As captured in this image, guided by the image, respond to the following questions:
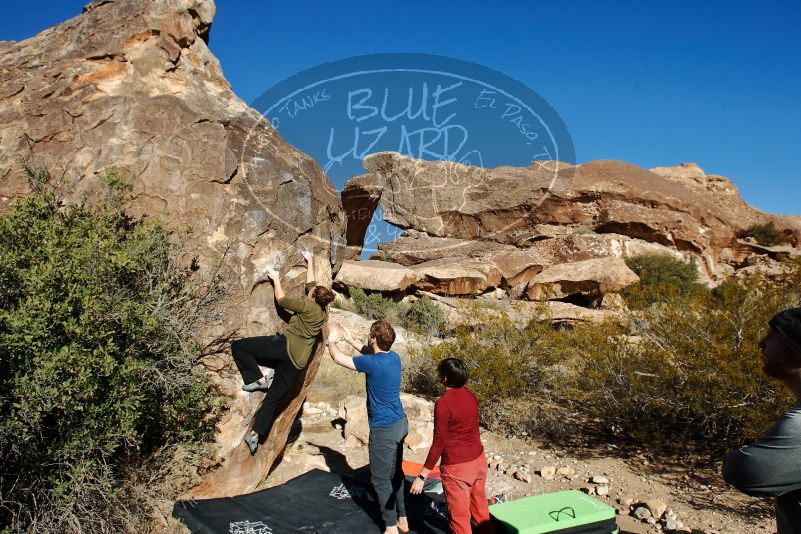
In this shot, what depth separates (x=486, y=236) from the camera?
70.6 feet

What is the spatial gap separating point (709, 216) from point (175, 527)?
77.5 ft

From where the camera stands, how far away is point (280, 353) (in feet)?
14.1

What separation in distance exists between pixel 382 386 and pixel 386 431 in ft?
1.00

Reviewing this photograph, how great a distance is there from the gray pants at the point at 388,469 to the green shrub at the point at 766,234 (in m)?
24.5

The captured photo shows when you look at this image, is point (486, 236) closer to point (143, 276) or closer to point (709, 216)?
point (709, 216)

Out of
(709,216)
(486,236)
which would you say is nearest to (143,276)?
(486,236)

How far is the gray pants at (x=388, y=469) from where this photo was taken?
373cm

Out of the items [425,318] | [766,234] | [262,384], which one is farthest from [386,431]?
[766,234]

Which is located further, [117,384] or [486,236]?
[486,236]

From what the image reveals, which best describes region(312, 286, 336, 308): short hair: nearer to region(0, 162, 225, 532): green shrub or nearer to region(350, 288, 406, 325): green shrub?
region(0, 162, 225, 532): green shrub

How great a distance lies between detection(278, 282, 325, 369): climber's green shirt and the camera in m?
4.37

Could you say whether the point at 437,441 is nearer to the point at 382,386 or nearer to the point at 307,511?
the point at 382,386

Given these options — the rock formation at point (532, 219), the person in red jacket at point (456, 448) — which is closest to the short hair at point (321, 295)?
the person in red jacket at point (456, 448)

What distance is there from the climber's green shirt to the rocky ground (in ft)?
4.50
